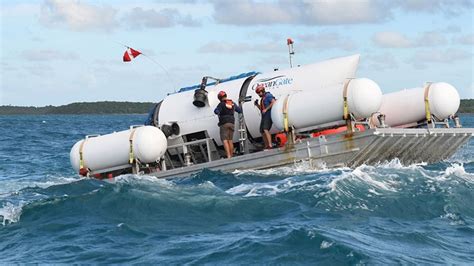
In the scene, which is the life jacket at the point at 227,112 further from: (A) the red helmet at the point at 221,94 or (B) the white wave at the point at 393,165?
(B) the white wave at the point at 393,165

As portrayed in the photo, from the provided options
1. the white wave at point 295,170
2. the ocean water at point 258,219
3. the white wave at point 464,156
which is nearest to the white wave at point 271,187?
the ocean water at point 258,219

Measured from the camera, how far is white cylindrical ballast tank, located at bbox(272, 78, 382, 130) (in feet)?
61.4

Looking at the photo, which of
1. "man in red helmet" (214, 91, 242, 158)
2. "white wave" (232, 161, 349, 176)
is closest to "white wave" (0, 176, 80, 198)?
"man in red helmet" (214, 91, 242, 158)

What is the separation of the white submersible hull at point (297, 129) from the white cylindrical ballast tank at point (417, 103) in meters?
0.02

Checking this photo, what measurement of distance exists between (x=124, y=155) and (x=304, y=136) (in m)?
4.45

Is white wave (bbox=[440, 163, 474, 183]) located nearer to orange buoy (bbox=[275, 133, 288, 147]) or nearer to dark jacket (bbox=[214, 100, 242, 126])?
orange buoy (bbox=[275, 133, 288, 147])

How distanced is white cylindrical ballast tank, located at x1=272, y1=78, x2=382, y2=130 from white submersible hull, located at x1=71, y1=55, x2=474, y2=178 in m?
0.02

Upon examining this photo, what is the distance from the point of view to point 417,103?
20531 mm

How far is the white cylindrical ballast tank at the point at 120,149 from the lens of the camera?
2105 centimetres

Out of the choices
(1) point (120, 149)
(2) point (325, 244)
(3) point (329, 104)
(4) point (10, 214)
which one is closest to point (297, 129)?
(3) point (329, 104)

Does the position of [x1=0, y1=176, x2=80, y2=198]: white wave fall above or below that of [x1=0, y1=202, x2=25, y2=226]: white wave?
below

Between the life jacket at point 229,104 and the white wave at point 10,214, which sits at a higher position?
the life jacket at point 229,104

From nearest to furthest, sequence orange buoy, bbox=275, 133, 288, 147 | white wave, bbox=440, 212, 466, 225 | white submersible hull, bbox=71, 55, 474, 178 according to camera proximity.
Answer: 1. white wave, bbox=440, 212, 466, 225
2. white submersible hull, bbox=71, 55, 474, 178
3. orange buoy, bbox=275, 133, 288, 147

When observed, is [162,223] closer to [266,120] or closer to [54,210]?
[54,210]
